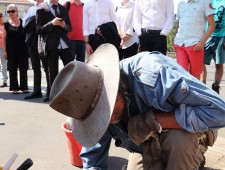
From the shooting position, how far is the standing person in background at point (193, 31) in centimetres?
398

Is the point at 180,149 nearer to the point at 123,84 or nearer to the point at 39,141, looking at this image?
the point at 123,84

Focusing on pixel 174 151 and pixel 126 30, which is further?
pixel 126 30

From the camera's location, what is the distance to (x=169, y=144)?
6.17 ft

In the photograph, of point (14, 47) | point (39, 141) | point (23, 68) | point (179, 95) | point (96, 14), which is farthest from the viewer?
point (23, 68)

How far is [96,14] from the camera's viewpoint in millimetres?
4410

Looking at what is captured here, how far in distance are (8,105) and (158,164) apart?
11.8 ft

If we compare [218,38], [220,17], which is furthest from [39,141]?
[220,17]

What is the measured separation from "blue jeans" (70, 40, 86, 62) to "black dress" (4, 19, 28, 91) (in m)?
0.96

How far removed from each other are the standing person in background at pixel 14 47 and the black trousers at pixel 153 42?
235 centimetres

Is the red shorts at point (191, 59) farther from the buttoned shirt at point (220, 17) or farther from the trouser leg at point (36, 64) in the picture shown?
the trouser leg at point (36, 64)

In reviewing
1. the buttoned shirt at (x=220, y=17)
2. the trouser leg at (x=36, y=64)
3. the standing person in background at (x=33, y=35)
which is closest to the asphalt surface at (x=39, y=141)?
the trouser leg at (x=36, y=64)

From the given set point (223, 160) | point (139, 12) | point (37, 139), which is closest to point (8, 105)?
point (37, 139)

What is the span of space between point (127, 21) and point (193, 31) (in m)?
1.07

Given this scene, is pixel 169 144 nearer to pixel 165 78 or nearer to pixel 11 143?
pixel 165 78
